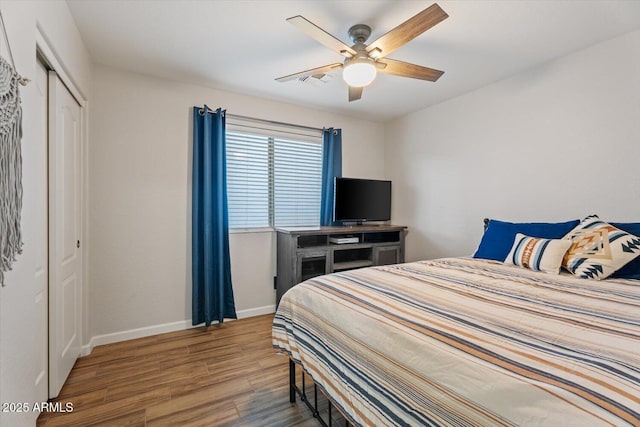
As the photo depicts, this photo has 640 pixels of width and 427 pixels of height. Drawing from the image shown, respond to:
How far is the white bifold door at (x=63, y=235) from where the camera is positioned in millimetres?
1892

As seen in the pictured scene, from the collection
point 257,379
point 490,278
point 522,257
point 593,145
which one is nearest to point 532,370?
point 490,278

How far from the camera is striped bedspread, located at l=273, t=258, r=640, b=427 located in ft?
2.34

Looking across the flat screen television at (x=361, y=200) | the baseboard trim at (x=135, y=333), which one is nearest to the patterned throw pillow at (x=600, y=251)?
the flat screen television at (x=361, y=200)

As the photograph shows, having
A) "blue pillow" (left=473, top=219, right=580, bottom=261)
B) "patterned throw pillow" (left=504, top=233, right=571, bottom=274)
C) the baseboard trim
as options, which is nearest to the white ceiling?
"blue pillow" (left=473, top=219, right=580, bottom=261)

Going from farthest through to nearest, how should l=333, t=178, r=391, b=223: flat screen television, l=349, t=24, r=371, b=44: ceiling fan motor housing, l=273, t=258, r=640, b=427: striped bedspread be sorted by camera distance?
l=333, t=178, r=391, b=223: flat screen television, l=349, t=24, r=371, b=44: ceiling fan motor housing, l=273, t=258, r=640, b=427: striped bedspread

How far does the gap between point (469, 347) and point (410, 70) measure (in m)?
2.01

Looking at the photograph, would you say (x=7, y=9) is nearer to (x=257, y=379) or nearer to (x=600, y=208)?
(x=257, y=379)

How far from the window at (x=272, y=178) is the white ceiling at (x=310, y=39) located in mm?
686

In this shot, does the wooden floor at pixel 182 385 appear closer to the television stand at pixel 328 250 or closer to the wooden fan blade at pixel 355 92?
the television stand at pixel 328 250

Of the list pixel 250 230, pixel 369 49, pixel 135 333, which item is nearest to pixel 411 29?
pixel 369 49

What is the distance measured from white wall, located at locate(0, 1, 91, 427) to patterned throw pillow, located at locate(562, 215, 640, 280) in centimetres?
295

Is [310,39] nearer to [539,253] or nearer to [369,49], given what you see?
[369,49]

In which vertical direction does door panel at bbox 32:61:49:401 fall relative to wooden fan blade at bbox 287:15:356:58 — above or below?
below

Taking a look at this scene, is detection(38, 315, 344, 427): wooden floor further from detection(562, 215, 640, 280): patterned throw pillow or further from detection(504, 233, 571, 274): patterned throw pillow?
detection(562, 215, 640, 280): patterned throw pillow
